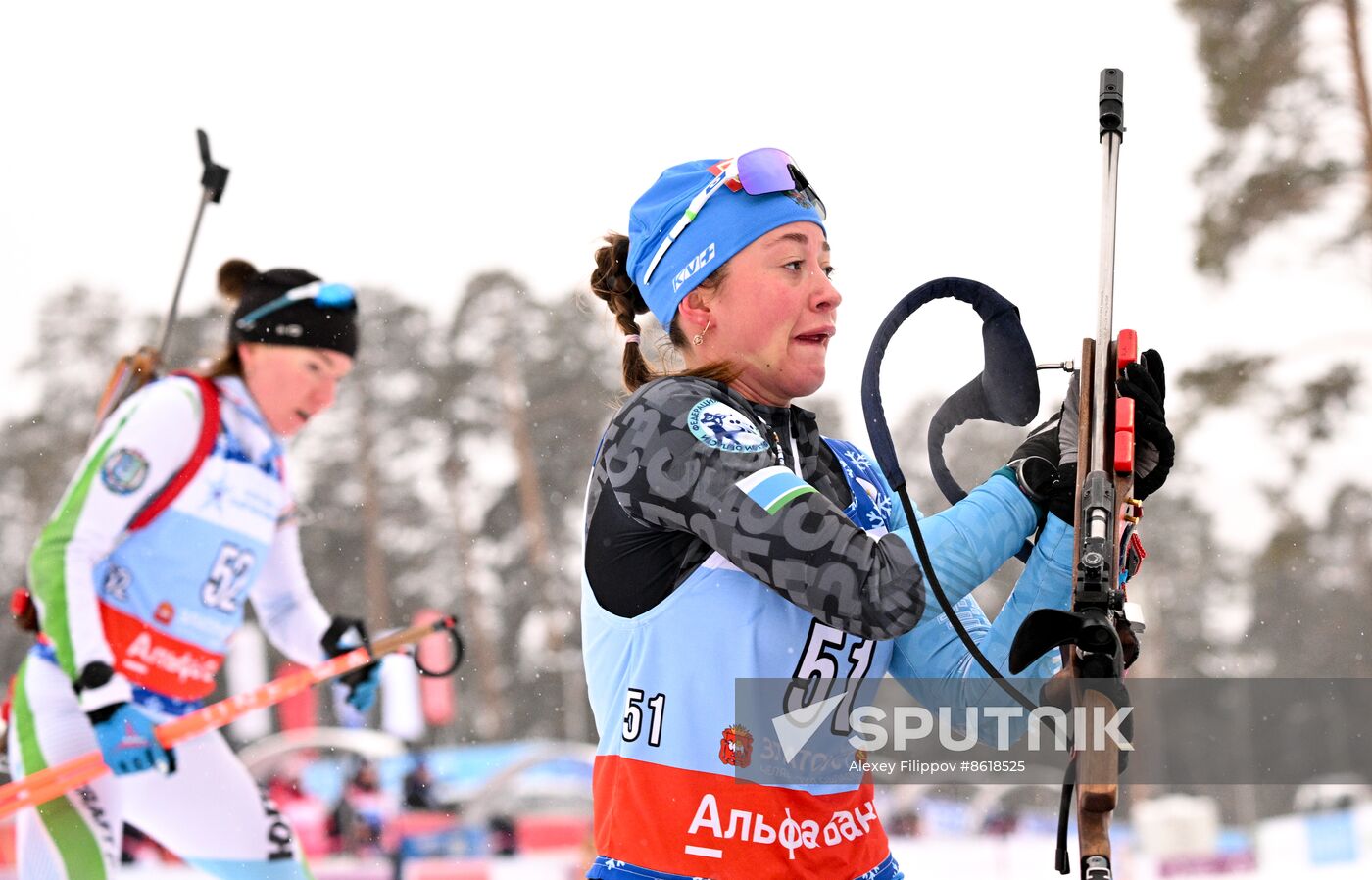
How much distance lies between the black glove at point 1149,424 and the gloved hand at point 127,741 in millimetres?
3058

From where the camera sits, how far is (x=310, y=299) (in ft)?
16.8

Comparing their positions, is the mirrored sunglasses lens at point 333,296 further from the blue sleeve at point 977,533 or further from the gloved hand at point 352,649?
the blue sleeve at point 977,533

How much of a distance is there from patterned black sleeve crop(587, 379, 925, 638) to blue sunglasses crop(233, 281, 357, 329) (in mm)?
3381

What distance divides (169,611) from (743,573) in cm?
299

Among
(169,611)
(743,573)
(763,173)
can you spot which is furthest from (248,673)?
(743,573)

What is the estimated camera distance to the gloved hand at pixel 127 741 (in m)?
3.90

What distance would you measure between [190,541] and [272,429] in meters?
0.56

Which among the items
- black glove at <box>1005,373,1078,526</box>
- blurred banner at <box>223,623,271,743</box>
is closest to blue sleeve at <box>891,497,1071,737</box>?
black glove at <box>1005,373,1078,526</box>

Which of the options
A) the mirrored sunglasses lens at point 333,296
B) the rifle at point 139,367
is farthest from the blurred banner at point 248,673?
the mirrored sunglasses lens at point 333,296

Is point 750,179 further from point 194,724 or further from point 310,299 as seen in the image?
point 310,299

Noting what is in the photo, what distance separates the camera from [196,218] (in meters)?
5.45

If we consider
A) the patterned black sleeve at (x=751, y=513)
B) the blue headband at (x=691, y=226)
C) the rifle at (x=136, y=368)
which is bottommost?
the patterned black sleeve at (x=751, y=513)

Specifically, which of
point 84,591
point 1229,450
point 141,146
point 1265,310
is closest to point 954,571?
point 84,591

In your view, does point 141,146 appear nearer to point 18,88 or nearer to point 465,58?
point 18,88
